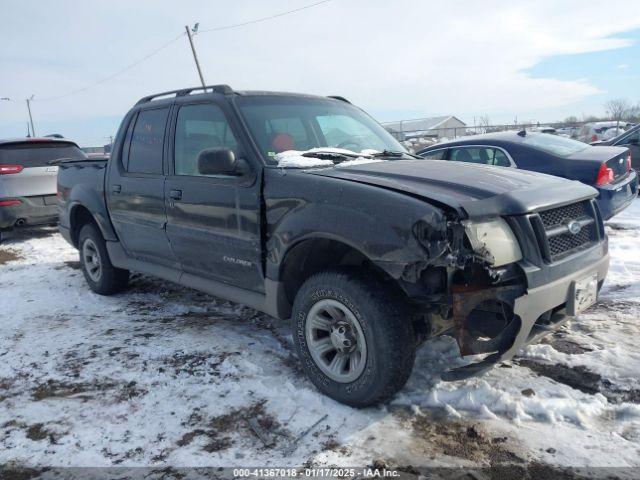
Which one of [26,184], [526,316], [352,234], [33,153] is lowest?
[526,316]

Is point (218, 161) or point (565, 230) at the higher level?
point (218, 161)

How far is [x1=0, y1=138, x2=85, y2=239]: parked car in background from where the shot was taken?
8.03m

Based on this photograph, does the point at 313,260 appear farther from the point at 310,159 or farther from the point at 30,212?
the point at 30,212

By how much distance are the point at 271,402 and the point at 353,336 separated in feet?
2.20

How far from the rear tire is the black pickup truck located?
1000mm

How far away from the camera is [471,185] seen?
2.94 meters

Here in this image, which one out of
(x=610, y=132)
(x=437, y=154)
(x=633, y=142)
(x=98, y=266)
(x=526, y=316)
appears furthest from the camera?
(x=610, y=132)

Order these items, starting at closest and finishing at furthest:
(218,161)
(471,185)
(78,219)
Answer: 1. (471,185)
2. (218,161)
3. (78,219)

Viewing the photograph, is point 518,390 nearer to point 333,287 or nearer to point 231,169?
point 333,287

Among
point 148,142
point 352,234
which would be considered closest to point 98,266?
point 148,142

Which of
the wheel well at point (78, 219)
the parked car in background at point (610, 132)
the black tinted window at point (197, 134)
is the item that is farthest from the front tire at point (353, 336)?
the parked car in background at point (610, 132)

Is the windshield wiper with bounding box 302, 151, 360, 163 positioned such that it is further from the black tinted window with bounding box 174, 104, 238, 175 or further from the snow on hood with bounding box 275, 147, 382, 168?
the black tinted window with bounding box 174, 104, 238, 175

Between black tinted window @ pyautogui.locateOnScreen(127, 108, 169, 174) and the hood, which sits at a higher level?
black tinted window @ pyautogui.locateOnScreen(127, 108, 169, 174)

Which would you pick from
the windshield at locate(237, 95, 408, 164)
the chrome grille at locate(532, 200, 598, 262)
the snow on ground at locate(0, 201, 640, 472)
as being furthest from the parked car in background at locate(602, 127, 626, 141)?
the chrome grille at locate(532, 200, 598, 262)
